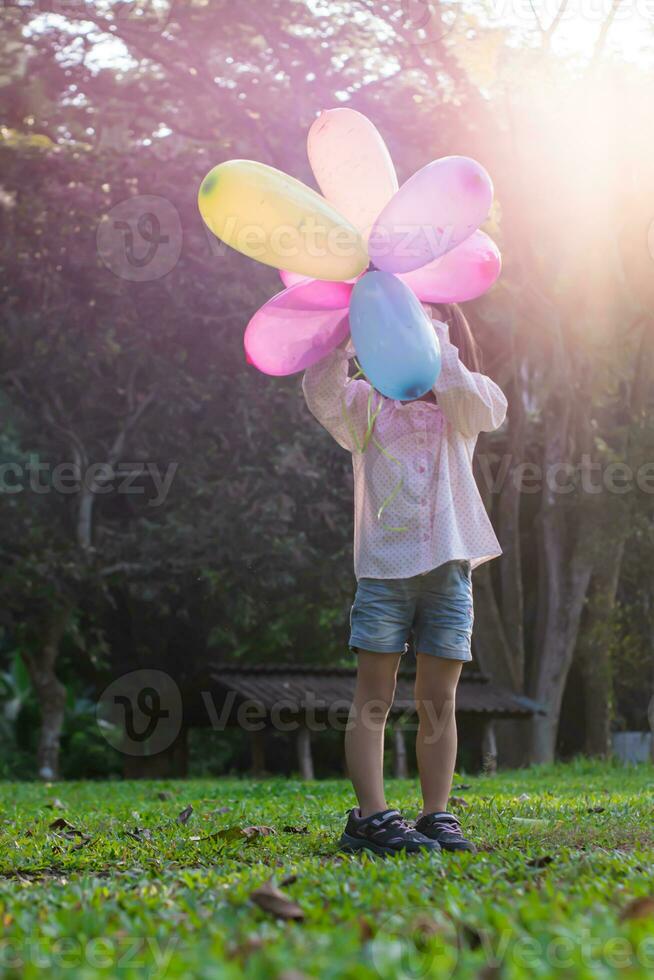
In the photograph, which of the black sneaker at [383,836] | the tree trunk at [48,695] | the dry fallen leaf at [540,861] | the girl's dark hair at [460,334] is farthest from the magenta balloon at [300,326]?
the tree trunk at [48,695]

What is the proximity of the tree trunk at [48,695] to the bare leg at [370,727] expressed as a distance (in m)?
10.7

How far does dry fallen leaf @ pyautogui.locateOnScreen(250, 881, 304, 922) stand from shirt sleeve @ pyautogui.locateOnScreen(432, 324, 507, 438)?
67.0 inches

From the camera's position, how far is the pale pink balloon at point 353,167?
3.80 m

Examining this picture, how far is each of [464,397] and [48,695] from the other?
1153cm

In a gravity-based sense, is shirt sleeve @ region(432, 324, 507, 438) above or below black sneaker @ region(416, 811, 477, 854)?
above

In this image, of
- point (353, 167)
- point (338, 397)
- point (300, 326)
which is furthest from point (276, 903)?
point (353, 167)

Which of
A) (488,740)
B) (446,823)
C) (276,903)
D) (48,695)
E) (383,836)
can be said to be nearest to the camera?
(276,903)

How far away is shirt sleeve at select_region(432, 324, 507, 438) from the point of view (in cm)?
348

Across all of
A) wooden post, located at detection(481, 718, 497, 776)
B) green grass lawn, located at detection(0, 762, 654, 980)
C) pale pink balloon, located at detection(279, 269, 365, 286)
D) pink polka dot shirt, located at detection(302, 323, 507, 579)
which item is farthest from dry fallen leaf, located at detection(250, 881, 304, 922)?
wooden post, located at detection(481, 718, 497, 776)

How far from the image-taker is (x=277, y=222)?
11.1 feet

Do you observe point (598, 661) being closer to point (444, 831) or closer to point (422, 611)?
point (422, 611)

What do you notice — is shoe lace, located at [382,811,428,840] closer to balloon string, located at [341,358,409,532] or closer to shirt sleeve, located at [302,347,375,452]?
balloon string, located at [341,358,409,532]

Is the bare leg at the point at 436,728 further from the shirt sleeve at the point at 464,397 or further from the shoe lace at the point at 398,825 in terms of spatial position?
the shirt sleeve at the point at 464,397

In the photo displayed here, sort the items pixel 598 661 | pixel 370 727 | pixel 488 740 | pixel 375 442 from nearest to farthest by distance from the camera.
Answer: pixel 370 727
pixel 375 442
pixel 488 740
pixel 598 661
